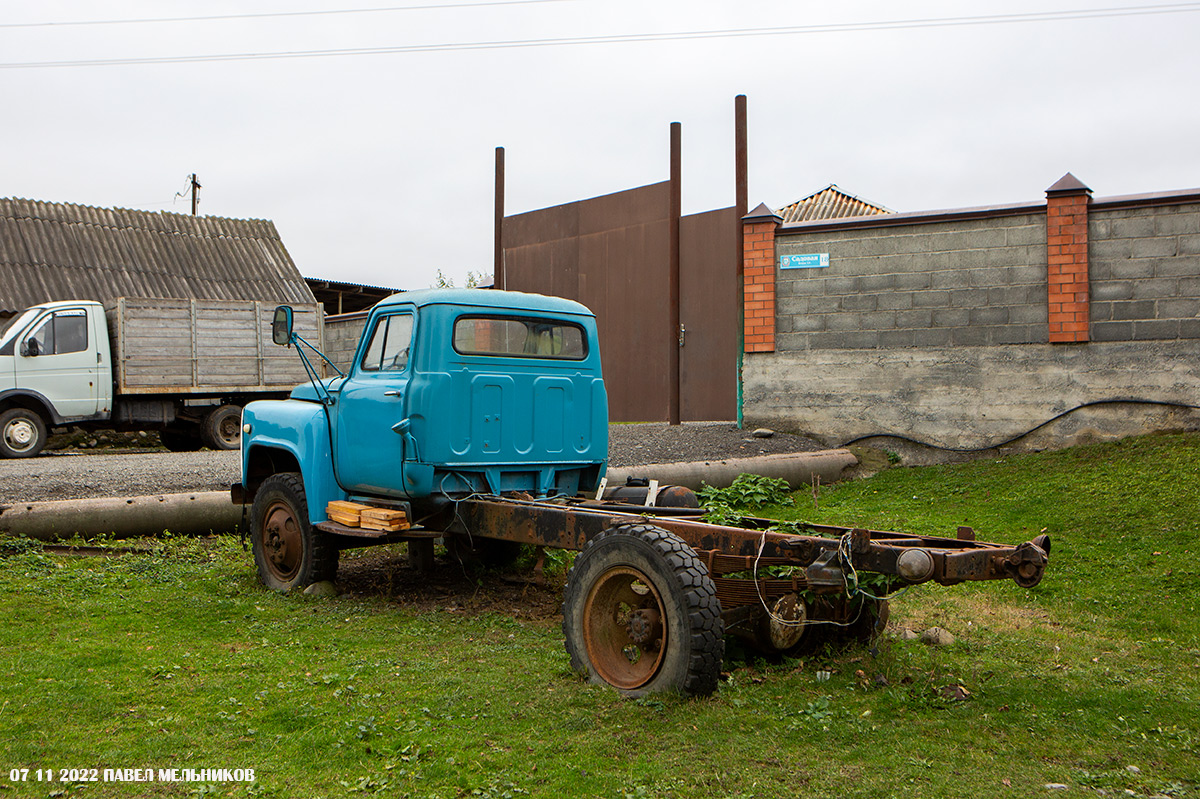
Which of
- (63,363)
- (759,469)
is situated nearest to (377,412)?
(759,469)

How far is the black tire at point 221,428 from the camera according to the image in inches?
573

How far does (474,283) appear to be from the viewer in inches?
1072

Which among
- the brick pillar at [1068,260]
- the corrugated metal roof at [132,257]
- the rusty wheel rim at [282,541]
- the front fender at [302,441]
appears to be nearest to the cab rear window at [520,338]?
the front fender at [302,441]

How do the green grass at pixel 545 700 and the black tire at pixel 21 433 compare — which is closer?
the green grass at pixel 545 700

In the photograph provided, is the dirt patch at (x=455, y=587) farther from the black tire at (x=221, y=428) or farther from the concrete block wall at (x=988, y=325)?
the black tire at (x=221, y=428)

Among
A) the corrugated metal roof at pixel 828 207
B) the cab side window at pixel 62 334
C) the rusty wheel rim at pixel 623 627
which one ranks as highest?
the corrugated metal roof at pixel 828 207

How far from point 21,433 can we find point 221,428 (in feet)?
8.79

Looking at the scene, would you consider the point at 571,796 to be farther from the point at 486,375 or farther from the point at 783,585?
the point at 486,375

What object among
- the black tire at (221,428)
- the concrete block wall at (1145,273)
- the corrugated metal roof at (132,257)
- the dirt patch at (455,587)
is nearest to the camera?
the dirt patch at (455,587)

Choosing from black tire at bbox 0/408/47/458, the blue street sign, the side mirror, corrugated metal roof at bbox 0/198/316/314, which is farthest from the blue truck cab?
corrugated metal roof at bbox 0/198/316/314

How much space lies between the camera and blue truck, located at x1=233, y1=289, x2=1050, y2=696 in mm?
3994

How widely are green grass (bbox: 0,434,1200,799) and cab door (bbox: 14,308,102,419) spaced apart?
755 cm

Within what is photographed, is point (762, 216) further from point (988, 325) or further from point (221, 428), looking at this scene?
point (221, 428)

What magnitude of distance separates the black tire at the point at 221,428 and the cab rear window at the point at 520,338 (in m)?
9.84
